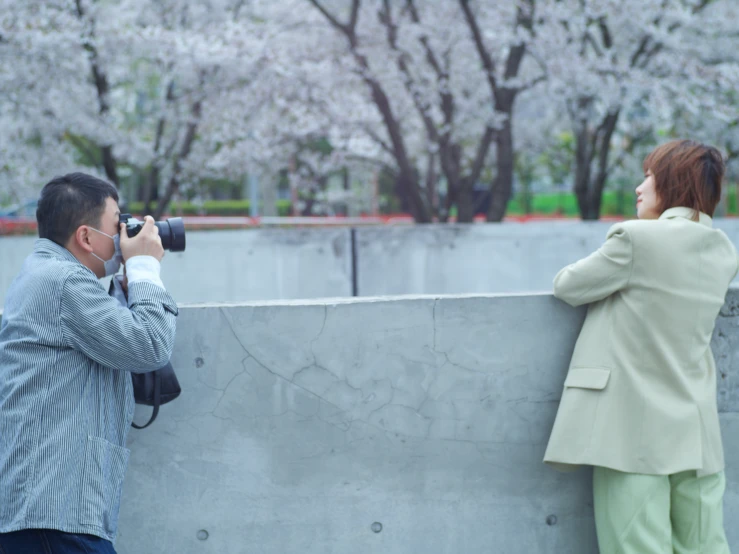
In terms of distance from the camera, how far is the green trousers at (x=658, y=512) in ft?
9.39

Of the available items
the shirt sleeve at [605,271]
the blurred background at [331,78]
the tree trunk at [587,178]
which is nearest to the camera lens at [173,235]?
the shirt sleeve at [605,271]

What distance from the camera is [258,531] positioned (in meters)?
3.27

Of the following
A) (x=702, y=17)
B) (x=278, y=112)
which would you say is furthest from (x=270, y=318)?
(x=702, y=17)

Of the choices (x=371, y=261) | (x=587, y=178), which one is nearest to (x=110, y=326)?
(x=371, y=261)

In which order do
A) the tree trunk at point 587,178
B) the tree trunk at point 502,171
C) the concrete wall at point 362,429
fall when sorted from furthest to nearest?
the tree trunk at point 587,178 → the tree trunk at point 502,171 → the concrete wall at point 362,429

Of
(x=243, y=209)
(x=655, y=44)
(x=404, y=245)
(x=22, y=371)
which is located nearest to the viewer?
(x=22, y=371)

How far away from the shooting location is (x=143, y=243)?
2.54 m

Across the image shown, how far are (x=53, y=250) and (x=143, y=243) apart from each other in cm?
24

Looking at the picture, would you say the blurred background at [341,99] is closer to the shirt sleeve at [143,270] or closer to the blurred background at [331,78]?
the blurred background at [331,78]

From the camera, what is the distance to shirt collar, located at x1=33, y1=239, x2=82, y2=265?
2.43 meters

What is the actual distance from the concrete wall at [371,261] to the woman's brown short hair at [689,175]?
7192 mm

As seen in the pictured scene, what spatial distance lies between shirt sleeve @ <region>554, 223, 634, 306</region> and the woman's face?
0.67 feet

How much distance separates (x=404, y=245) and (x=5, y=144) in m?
7.46

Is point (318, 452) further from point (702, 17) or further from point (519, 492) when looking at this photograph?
point (702, 17)
